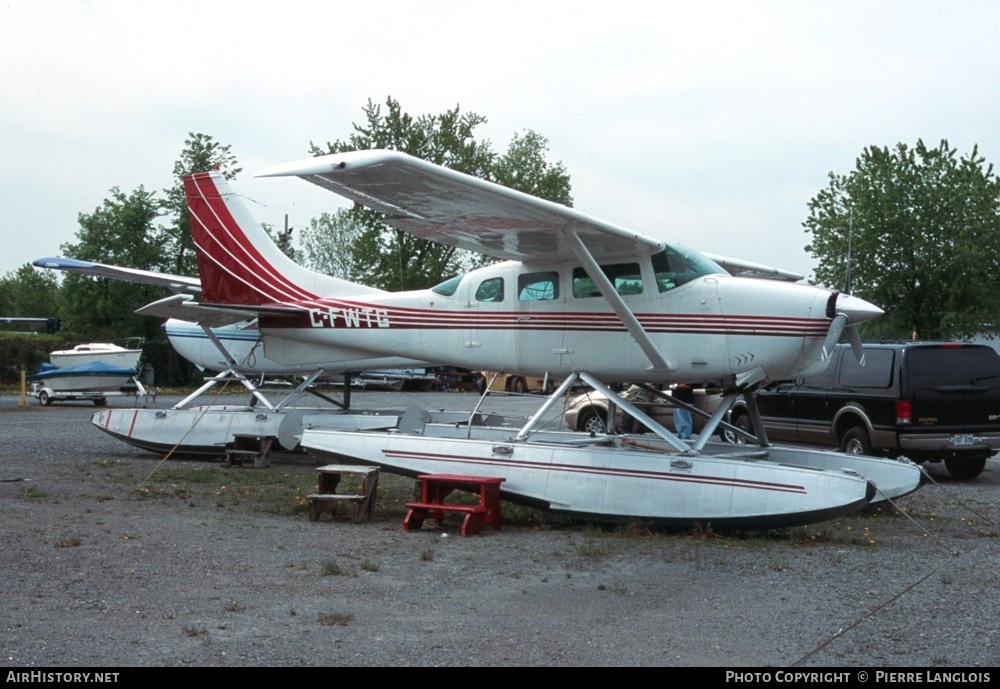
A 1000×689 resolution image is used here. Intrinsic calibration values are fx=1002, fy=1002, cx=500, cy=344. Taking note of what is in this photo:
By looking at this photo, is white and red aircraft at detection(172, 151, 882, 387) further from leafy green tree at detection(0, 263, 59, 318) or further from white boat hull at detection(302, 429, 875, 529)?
leafy green tree at detection(0, 263, 59, 318)

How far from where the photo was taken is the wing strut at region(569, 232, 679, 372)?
9992 mm

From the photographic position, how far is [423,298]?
12.2 meters

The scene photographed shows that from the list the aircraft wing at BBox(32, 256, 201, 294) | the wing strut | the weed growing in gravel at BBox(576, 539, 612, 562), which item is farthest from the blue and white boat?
the weed growing in gravel at BBox(576, 539, 612, 562)

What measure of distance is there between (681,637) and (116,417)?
12183mm

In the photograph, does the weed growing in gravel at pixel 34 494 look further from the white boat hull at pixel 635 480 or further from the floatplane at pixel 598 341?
the white boat hull at pixel 635 480

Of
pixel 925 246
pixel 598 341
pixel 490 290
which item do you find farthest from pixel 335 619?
pixel 925 246

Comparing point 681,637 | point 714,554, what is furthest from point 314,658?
point 714,554

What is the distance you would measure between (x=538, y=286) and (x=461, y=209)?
170cm

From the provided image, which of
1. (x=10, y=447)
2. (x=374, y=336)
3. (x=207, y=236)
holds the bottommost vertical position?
(x=10, y=447)

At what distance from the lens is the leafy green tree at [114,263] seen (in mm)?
45938

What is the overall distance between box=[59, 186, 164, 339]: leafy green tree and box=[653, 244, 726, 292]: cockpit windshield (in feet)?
127

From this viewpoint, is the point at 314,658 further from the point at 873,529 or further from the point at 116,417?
the point at 116,417

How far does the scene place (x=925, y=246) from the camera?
34.0 meters

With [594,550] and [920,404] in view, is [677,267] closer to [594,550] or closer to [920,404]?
[594,550]
